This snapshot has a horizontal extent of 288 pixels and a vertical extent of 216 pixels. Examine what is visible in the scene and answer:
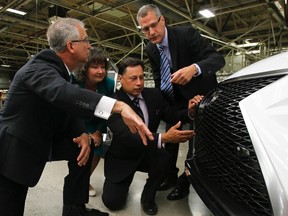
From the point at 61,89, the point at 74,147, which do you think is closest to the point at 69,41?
the point at 61,89

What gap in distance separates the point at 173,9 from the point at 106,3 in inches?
54.4

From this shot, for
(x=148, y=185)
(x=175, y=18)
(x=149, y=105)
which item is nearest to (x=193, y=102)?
(x=149, y=105)

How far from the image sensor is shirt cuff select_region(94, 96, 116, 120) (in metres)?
1.00

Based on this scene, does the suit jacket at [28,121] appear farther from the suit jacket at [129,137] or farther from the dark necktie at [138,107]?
the dark necktie at [138,107]

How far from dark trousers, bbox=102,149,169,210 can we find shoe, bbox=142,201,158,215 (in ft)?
0.08

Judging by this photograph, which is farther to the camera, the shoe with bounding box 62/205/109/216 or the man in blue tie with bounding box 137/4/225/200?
the man in blue tie with bounding box 137/4/225/200

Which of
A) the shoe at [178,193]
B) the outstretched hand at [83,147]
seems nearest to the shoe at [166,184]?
the shoe at [178,193]

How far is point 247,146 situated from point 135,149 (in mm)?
1084

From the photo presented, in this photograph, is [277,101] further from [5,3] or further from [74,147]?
[5,3]

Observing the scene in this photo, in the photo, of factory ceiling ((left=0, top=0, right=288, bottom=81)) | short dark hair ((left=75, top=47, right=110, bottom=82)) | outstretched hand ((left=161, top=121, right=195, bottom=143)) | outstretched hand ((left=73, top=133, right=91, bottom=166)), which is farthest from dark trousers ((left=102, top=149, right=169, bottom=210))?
factory ceiling ((left=0, top=0, right=288, bottom=81))

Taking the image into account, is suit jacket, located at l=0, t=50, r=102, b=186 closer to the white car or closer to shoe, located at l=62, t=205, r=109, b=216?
shoe, located at l=62, t=205, r=109, b=216

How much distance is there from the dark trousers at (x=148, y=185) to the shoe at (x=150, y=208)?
0.08ft

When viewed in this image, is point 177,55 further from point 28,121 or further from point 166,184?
point 28,121

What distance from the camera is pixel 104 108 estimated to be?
1.00m
